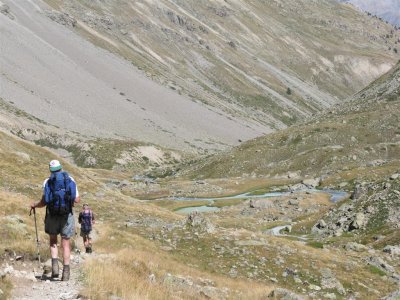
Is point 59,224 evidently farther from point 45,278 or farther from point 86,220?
point 86,220

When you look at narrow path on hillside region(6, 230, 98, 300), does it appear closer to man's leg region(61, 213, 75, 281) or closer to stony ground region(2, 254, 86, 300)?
stony ground region(2, 254, 86, 300)

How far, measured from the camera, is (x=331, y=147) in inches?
4395

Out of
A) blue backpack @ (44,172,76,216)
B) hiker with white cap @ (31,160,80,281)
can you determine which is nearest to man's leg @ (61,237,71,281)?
hiker with white cap @ (31,160,80,281)

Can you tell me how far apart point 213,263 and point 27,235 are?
1392 cm

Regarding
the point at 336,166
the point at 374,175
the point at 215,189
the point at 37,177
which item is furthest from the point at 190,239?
the point at 336,166

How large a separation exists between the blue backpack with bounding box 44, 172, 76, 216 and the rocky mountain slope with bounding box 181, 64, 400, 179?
269ft

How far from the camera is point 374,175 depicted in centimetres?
8431

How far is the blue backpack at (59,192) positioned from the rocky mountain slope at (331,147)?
3227 inches

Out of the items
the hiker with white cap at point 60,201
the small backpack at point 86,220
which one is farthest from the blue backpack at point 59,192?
the small backpack at point 86,220

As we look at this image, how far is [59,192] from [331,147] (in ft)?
336

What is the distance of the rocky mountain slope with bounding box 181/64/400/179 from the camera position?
10550 cm

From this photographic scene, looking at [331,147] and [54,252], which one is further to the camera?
[331,147]

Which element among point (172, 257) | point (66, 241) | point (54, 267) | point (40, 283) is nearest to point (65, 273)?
point (54, 267)

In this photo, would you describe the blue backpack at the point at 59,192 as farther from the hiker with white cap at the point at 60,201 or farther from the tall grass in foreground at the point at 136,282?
the tall grass in foreground at the point at 136,282
